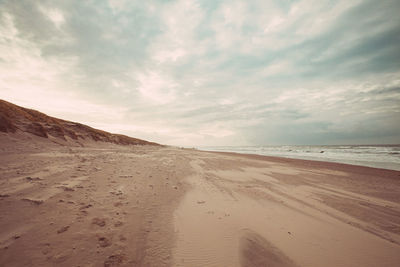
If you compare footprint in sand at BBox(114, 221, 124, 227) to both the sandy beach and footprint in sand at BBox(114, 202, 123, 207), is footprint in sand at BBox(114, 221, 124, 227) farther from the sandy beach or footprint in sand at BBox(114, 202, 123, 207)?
footprint in sand at BBox(114, 202, 123, 207)

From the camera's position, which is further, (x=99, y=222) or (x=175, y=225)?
(x=175, y=225)

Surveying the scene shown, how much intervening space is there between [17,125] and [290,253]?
21533mm

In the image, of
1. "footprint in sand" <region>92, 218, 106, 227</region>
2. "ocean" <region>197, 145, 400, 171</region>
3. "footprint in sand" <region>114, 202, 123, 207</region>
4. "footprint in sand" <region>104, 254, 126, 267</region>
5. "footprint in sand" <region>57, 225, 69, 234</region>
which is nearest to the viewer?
"footprint in sand" <region>104, 254, 126, 267</region>

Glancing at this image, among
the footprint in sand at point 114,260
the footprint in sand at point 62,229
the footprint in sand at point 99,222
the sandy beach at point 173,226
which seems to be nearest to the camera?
the footprint in sand at point 114,260

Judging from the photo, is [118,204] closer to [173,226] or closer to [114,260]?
[173,226]

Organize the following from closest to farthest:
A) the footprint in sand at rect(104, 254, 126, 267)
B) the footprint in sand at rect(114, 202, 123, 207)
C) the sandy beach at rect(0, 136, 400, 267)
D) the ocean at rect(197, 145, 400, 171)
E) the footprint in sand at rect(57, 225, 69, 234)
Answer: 1. the footprint in sand at rect(104, 254, 126, 267)
2. the sandy beach at rect(0, 136, 400, 267)
3. the footprint in sand at rect(57, 225, 69, 234)
4. the footprint in sand at rect(114, 202, 123, 207)
5. the ocean at rect(197, 145, 400, 171)

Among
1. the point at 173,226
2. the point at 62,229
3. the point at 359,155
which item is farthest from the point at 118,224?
the point at 359,155

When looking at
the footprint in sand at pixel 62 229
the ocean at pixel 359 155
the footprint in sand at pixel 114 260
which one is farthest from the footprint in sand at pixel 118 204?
the ocean at pixel 359 155

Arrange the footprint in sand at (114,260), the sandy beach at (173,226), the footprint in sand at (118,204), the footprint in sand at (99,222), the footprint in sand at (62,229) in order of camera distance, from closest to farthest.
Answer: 1. the footprint in sand at (114,260)
2. the sandy beach at (173,226)
3. the footprint in sand at (62,229)
4. the footprint in sand at (99,222)
5. the footprint in sand at (118,204)

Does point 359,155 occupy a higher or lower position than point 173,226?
higher

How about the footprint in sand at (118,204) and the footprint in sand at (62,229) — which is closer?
the footprint in sand at (62,229)

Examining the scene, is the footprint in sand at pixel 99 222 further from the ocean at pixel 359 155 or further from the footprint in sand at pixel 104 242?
the ocean at pixel 359 155

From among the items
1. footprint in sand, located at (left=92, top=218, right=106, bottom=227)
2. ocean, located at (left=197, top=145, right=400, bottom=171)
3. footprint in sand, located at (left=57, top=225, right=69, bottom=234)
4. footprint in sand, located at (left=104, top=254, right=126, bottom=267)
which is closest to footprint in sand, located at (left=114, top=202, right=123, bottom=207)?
footprint in sand, located at (left=92, top=218, right=106, bottom=227)

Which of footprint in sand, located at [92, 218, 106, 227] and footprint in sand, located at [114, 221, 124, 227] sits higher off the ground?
footprint in sand, located at [92, 218, 106, 227]
